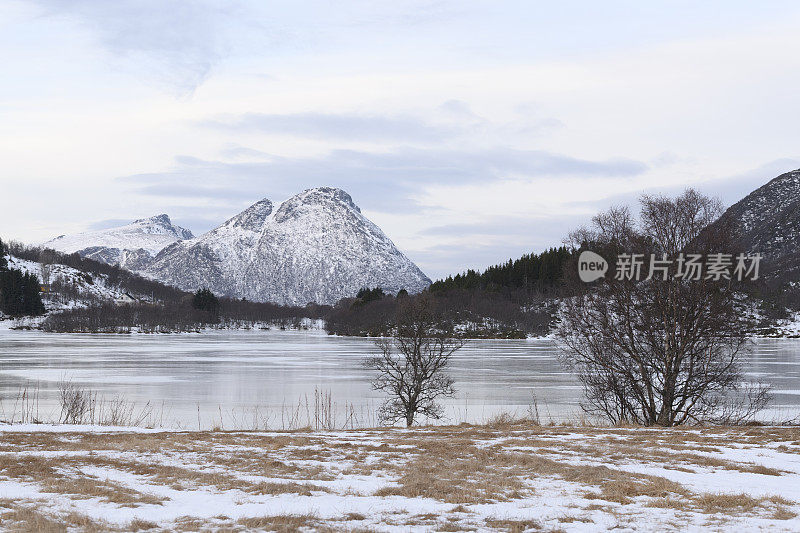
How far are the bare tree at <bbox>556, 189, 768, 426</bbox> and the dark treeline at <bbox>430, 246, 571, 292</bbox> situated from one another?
422 feet

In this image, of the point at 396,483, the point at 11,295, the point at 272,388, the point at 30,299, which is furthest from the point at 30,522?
the point at 30,299

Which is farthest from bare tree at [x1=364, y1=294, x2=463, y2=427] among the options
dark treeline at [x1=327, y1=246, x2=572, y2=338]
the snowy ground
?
dark treeline at [x1=327, y1=246, x2=572, y2=338]

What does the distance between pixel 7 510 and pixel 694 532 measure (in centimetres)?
741

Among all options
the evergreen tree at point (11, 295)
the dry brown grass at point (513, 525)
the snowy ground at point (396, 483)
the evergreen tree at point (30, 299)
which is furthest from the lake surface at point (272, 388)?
the evergreen tree at point (30, 299)

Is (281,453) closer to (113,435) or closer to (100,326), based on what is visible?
(113,435)

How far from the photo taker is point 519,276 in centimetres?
16712

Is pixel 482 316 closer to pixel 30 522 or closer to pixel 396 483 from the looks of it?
pixel 396 483

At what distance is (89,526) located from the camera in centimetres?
760

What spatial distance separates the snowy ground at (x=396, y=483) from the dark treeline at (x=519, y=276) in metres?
140

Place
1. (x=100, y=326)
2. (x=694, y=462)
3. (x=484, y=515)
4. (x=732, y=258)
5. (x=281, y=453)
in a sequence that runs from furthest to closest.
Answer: (x=100, y=326)
(x=732, y=258)
(x=281, y=453)
(x=694, y=462)
(x=484, y=515)

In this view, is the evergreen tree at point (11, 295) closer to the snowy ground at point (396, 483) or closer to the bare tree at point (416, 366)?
the bare tree at point (416, 366)

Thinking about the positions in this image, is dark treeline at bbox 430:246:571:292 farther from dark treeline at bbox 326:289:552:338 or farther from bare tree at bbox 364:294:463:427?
bare tree at bbox 364:294:463:427

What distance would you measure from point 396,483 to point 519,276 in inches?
6258

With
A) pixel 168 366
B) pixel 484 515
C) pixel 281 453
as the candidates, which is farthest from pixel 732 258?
pixel 168 366
